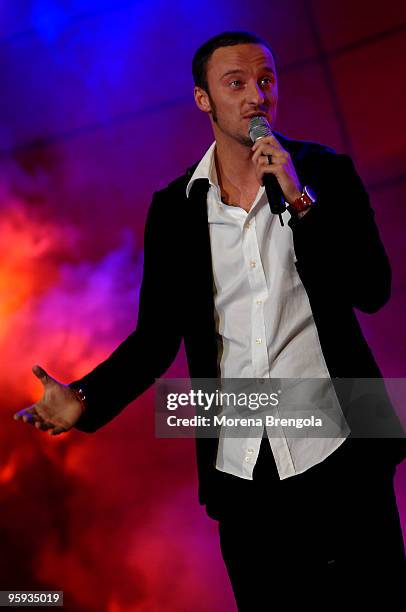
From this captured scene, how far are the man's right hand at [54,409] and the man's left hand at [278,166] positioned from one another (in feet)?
2.13

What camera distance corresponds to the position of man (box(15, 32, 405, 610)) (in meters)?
1.48

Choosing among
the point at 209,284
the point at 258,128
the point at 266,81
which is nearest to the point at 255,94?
the point at 266,81

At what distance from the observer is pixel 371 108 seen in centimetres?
235

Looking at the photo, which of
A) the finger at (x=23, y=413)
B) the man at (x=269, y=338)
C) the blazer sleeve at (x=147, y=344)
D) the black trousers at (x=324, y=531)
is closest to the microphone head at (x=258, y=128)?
the man at (x=269, y=338)

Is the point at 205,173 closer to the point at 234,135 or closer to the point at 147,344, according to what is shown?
the point at 234,135

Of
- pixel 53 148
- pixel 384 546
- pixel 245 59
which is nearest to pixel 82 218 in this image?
pixel 53 148

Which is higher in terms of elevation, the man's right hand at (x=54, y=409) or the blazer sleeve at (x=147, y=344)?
the blazer sleeve at (x=147, y=344)

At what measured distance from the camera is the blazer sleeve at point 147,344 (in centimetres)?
166

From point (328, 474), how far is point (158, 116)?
5.06 feet

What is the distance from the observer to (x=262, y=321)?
1573mm

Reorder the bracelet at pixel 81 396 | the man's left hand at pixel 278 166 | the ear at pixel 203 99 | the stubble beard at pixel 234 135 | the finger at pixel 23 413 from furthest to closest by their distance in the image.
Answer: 1. the ear at pixel 203 99
2. the stubble beard at pixel 234 135
3. the bracelet at pixel 81 396
4. the finger at pixel 23 413
5. the man's left hand at pixel 278 166

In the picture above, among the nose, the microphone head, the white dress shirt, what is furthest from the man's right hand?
the nose

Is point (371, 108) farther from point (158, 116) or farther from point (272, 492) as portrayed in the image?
point (272, 492)

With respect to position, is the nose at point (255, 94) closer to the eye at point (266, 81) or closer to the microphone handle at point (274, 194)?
the eye at point (266, 81)
